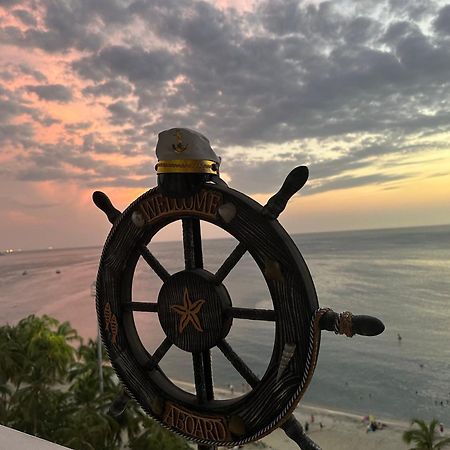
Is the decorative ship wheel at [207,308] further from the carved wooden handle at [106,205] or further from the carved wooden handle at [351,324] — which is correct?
the carved wooden handle at [106,205]

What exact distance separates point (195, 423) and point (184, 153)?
168 cm

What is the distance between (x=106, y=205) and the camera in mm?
3627

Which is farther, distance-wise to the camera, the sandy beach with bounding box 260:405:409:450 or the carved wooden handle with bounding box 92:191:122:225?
the sandy beach with bounding box 260:405:409:450

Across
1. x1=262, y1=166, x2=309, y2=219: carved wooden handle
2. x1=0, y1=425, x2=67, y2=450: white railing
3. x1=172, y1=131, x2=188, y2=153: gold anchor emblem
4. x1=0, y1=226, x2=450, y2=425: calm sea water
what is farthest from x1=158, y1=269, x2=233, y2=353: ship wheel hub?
x1=0, y1=226, x2=450, y2=425: calm sea water

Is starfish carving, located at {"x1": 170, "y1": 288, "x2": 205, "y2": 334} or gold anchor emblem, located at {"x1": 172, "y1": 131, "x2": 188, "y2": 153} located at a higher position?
gold anchor emblem, located at {"x1": 172, "y1": 131, "x2": 188, "y2": 153}

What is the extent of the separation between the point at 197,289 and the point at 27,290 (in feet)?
267

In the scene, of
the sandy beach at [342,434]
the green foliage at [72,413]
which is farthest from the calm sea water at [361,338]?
the green foliage at [72,413]

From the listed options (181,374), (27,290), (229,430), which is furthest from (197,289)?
(27,290)

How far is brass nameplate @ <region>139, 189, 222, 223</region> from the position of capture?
2945 mm

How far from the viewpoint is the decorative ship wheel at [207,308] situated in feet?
8.79

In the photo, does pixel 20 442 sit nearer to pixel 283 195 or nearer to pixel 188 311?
pixel 188 311

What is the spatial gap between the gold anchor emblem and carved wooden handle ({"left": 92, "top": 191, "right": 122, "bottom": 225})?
2.84 ft

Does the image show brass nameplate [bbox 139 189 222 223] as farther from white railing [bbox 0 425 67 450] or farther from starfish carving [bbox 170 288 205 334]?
white railing [bbox 0 425 67 450]

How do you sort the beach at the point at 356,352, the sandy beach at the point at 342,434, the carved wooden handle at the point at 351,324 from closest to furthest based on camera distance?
the carved wooden handle at the point at 351,324
the sandy beach at the point at 342,434
the beach at the point at 356,352
